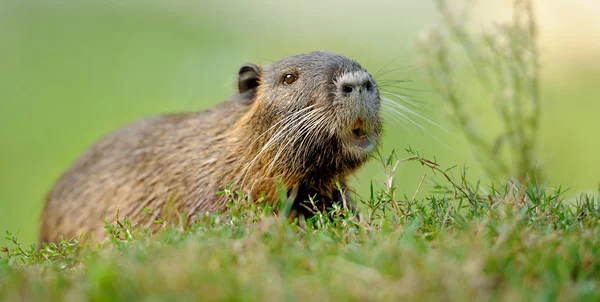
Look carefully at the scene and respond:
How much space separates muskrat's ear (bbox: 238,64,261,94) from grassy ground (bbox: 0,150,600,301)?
1767 millimetres

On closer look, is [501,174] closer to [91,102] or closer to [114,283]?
[114,283]

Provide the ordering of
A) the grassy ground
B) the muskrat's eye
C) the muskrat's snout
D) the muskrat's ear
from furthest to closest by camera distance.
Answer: the muskrat's ear
the muskrat's eye
the muskrat's snout
the grassy ground

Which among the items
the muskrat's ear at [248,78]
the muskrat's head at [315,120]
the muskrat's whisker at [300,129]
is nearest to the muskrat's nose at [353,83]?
the muskrat's head at [315,120]

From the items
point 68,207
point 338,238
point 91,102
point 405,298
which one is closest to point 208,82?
point 91,102

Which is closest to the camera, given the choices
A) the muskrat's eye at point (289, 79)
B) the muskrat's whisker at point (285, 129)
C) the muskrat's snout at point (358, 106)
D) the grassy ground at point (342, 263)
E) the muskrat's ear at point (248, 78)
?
the grassy ground at point (342, 263)

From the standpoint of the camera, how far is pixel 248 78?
509 cm

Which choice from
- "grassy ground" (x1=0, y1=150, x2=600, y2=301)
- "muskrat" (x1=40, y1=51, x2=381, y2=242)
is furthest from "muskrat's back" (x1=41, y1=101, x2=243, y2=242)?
"grassy ground" (x1=0, y1=150, x2=600, y2=301)

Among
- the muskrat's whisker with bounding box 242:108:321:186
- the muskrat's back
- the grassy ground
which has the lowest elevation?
the muskrat's back

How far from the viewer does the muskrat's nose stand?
430 centimetres

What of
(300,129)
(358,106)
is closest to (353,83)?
(358,106)

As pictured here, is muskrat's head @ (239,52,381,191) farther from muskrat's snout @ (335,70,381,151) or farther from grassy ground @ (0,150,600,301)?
grassy ground @ (0,150,600,301)

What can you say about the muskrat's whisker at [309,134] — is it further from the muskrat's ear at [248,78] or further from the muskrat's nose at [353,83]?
the muskrat's ear at [248,78]

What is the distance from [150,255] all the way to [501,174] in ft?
14.8

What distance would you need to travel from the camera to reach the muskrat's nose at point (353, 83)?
4.30 metres
